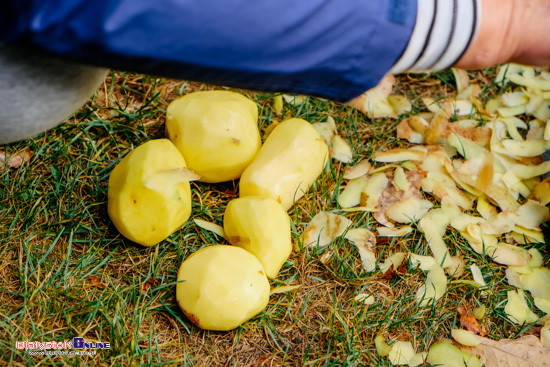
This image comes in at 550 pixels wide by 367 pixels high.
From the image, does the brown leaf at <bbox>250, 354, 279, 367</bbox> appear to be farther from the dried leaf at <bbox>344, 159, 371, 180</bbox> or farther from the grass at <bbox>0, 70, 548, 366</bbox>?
the dried leaf at <bbox>344, 159, 371, 180</bbox>

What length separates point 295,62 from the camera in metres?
1.04

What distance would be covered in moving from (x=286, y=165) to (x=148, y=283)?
53cm

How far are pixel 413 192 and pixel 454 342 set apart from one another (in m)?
0.51

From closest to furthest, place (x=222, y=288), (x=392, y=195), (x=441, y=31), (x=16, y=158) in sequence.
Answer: (x=441, y=31) < (x=222, y=288) < (x=16, y=158) < (x=392, y=195)

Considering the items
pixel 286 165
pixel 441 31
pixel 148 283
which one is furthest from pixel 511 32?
pixel 148 283

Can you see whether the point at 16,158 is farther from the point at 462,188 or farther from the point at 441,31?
the point at 462,188

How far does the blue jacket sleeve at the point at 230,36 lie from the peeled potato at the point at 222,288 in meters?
0.55

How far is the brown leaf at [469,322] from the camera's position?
1.64 meters

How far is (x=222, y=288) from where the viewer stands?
143cm

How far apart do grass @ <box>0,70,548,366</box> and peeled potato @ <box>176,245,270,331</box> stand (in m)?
0.08

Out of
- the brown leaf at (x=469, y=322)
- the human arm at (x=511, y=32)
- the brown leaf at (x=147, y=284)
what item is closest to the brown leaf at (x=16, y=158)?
the brown leaf at (x=147, y=284)

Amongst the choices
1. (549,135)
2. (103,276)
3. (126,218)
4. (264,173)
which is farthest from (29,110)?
(549,135)

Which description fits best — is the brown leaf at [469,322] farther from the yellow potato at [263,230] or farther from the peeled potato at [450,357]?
the yellow potato at [263,230]

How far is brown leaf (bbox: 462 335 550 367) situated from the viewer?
62.7 inches
